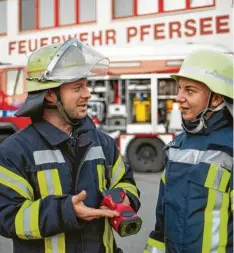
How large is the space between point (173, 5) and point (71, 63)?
9.35 m

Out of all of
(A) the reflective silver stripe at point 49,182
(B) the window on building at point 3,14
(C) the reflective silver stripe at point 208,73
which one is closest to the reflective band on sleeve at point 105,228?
(A) the reflective silver stripe at point 49,182

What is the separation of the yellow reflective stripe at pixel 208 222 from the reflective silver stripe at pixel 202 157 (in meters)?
0.12

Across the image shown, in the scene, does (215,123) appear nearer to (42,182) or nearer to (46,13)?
(42,182)

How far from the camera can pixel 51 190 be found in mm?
1754

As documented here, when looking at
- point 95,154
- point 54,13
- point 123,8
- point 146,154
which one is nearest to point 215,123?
point 95,154

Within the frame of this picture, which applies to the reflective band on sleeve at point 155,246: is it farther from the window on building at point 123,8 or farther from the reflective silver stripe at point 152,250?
the window on building at point 123,8

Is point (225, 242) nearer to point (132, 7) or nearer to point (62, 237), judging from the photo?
point (62, 237)

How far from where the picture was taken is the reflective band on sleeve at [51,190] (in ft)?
5.72

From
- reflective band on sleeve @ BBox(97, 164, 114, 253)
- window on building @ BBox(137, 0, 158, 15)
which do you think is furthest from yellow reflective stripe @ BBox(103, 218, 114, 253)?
window on building @ BBox(137, 0, 158, 15)

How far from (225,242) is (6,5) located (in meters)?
12.5

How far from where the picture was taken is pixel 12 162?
5.65ft

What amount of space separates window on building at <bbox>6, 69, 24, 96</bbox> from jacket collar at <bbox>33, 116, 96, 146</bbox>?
6.50 meters

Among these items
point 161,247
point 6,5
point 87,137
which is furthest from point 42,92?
point 6,5

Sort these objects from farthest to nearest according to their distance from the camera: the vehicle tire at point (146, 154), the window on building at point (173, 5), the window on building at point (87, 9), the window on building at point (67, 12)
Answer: the window on building at point (67, 12) < the window on building at point (87, 9) < the window on building at point (173, 5) < the vehicle tire at point (146, 154)
